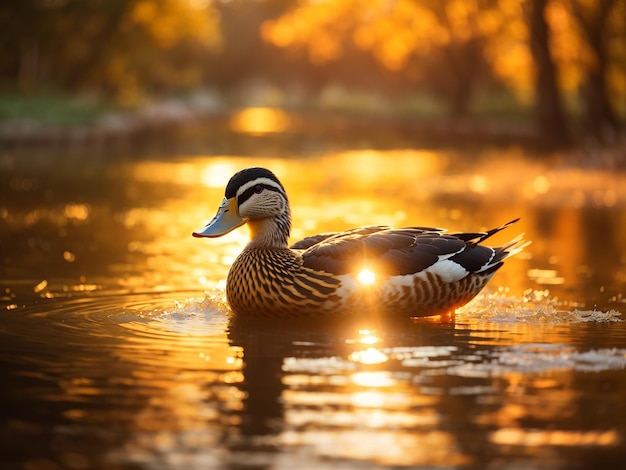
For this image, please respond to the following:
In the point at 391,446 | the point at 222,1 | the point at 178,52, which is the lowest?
the point at 391,446

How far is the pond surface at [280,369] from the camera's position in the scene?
6.46 m

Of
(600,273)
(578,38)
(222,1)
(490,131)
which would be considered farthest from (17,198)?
(222,1)

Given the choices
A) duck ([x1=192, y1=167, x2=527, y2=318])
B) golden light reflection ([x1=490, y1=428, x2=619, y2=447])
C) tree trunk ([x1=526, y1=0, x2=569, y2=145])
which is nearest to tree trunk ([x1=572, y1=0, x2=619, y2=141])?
tree trunk ([x1=526, y1=0, x2=569, y2=145])

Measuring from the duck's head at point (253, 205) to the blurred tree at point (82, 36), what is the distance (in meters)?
44.5

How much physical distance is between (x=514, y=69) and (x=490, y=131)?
166 inches

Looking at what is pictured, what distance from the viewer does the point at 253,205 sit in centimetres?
1074

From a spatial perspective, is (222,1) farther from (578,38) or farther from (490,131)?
(578,38)

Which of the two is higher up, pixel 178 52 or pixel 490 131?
pixel 178 52

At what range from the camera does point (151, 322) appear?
34.2 ft

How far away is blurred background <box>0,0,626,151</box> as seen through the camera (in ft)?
141

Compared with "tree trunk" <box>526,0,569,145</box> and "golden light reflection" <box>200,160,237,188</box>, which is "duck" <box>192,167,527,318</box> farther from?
"tree trunk" <box>526,0,569,145</box>

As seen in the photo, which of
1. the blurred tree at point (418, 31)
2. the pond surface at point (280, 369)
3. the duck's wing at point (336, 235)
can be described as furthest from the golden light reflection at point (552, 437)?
the blurred tree at point (418, 31)

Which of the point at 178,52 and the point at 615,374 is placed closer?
the point at 615,374

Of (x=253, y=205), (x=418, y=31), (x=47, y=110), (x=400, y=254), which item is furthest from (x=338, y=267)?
(x=418, y=31)
